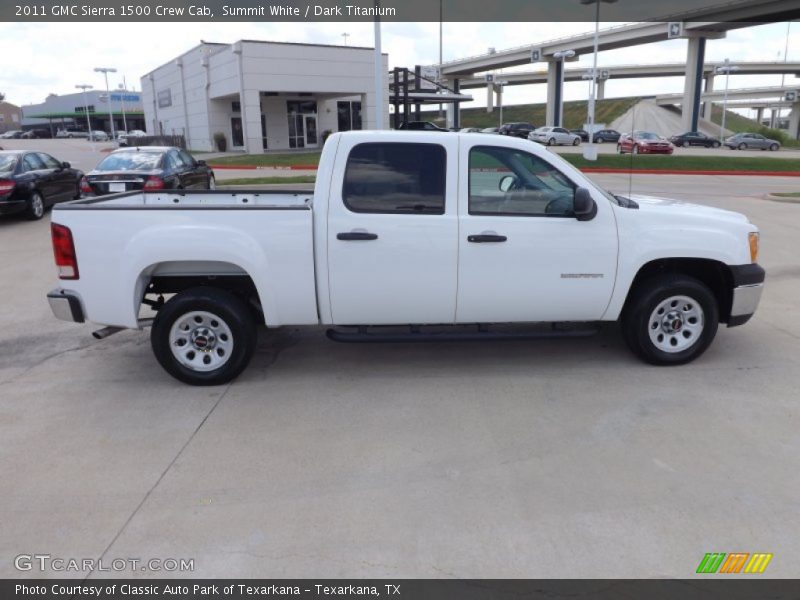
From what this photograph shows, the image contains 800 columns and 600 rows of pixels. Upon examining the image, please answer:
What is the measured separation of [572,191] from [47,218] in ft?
43.2

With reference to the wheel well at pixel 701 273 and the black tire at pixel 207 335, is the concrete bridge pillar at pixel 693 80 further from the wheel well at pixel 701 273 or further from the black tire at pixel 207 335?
the black tire at pixel 207 335

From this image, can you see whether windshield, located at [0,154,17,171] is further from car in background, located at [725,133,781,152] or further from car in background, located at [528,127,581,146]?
car in background, located at [725,133,781,152]

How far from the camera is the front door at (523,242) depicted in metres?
5.08

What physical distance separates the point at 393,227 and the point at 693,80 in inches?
2745

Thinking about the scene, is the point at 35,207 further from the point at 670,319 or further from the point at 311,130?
the point at 311,130

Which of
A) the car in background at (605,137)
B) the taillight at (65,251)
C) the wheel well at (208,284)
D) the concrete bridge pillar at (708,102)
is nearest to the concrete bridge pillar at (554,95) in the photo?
the car in background at (605,137)

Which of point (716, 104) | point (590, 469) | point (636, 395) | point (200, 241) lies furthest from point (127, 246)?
point (716, 104)

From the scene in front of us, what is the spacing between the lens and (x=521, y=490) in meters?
3.72

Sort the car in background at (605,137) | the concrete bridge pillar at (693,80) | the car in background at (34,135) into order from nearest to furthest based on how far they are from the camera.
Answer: the concrete bridge pillar at (693,80) < the car in background at (605,137) < the car in background at (34,135)

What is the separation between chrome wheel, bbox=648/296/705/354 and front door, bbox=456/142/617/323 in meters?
0.55

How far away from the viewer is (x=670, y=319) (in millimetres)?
5469

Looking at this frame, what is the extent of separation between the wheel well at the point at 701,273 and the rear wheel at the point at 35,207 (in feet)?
42.4

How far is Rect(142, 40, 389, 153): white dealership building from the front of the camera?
4106 centimetres

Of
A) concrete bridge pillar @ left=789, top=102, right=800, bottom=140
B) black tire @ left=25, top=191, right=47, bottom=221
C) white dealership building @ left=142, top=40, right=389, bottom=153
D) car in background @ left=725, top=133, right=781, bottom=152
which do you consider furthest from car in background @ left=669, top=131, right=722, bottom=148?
concrete bridge pillar @ left=789, top=102, right=800, bottom=140
